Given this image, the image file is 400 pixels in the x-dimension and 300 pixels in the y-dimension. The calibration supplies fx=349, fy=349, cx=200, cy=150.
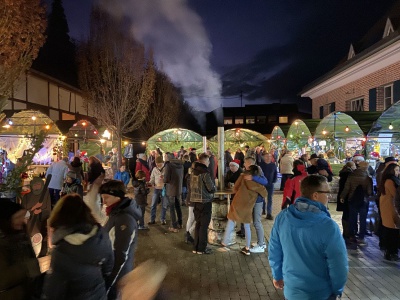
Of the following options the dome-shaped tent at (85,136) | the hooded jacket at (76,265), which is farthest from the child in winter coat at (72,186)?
the dome-shaped tent at (85,136)

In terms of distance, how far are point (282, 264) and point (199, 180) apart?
161 inches

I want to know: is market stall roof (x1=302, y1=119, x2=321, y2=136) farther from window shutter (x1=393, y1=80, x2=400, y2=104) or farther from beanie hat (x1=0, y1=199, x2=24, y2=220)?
beanie hat (x1=0, y1=199, x2=24, y2=220)

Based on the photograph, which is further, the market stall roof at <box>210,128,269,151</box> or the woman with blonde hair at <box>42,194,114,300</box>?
the market stall roof at <box>210,128,269,151</box>

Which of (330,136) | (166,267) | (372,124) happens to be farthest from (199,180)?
(330,136)

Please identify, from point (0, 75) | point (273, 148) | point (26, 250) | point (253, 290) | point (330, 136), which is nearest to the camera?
point (26, 250)

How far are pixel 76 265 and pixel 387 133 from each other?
13.7m

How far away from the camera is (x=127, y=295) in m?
3.00

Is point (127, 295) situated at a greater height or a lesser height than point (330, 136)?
lesser

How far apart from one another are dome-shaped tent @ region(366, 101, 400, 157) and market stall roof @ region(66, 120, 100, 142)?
1436cm

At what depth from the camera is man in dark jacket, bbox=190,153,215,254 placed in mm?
6980

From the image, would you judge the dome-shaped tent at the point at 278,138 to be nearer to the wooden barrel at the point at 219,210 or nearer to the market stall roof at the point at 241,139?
the market stall roof at the point at 241,139

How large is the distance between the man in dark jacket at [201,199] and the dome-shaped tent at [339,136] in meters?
10.8

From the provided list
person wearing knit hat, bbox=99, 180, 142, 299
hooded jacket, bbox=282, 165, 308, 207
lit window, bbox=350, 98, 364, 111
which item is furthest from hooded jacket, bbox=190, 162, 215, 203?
lit window, bbox=350, 98, 364, 111

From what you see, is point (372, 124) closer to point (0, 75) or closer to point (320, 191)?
point (320, 191)
